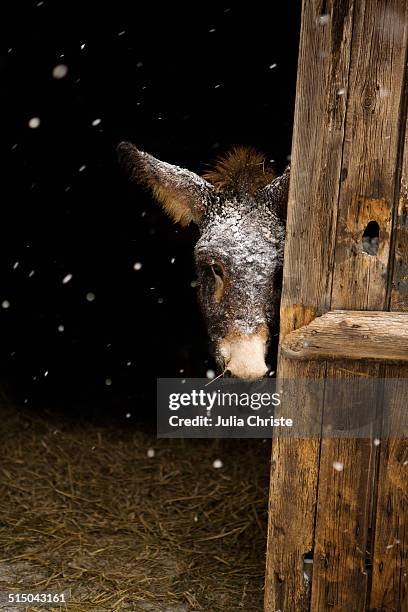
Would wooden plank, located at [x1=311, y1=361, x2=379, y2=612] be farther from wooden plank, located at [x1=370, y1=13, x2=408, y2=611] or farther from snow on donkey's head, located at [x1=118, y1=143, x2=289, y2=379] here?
snow on donkey's head, located at [x1=118, y1=143, x2=289, y2=379]

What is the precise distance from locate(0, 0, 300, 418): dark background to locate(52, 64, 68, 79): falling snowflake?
4cm

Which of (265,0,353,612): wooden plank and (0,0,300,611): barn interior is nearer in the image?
(265,0,353,612): wooden plank

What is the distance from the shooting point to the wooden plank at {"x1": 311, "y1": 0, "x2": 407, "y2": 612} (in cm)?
247

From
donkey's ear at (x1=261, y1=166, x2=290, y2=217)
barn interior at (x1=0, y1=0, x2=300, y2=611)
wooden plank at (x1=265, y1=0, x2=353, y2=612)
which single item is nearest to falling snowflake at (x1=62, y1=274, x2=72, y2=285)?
barn interior at (x1=0, y1=0, x2=300, y2=611)

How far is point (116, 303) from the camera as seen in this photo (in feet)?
23.7

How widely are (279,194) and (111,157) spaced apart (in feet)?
10.8

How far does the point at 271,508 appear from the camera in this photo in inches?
105

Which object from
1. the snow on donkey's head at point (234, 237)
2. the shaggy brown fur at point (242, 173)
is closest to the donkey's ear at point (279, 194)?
the snow on donkey's head at point (234, 237)

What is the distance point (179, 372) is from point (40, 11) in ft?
12.9

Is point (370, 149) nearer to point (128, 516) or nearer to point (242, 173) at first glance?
point (242, 173)

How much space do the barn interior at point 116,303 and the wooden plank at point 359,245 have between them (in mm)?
897

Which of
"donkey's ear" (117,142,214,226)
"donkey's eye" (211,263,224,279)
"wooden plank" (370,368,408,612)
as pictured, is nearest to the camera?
"wooden plank" (370,368,408,612)

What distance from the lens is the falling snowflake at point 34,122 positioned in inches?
253

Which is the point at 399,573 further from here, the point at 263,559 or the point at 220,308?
the point at 220,308
